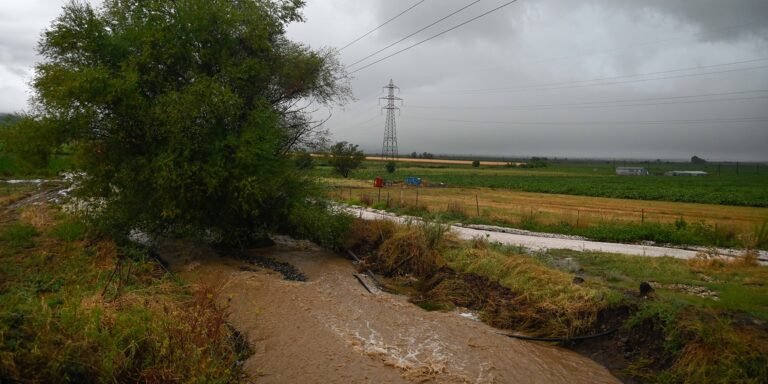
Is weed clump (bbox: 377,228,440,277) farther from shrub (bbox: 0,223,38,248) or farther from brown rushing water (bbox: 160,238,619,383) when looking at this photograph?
shrub (bbox: 0,223,38,248)

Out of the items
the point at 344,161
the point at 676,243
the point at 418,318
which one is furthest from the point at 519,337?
the point at 344,161

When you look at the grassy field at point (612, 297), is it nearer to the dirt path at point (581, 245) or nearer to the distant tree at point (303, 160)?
the dirt path at point (581, 245)

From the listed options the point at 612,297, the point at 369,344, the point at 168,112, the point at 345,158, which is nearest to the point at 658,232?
the point at 612,297

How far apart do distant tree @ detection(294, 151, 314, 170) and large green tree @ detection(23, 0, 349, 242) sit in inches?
66.7

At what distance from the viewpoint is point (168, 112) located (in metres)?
16.2

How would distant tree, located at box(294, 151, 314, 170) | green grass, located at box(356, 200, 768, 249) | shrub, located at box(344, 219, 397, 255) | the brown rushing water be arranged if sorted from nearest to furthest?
the brown rushing water, shrub, located at box(344, 219, 397, 255), green grass, located at box(356, 200, 768, 249), distant tree, located at box(294, 151, 314, 170)

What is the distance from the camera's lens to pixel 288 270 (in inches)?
693

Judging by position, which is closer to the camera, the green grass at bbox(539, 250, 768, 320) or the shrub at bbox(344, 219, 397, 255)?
the green grass at bbox(539, 250, 768, 320)

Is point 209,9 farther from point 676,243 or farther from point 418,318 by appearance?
point 676,243

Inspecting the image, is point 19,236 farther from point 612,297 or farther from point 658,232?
point 658,232

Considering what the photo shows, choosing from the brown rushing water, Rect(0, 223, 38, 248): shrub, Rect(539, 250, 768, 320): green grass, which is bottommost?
the brown rushing water

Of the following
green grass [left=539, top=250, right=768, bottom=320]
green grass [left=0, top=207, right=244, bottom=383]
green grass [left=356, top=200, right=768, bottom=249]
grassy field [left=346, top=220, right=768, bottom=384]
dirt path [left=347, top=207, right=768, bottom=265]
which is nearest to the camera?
green grass [left=0, top=207, right=244, bottom=383]

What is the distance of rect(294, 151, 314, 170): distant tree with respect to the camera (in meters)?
21.0

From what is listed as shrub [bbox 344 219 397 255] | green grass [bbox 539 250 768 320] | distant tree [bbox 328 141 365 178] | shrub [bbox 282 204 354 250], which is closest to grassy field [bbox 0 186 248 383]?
shrub [bbox 282 204 354 250]
